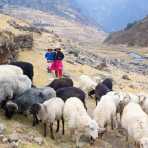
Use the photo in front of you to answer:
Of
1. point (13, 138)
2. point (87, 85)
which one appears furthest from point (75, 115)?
point (87, 85)

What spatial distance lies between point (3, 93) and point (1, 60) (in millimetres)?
8775

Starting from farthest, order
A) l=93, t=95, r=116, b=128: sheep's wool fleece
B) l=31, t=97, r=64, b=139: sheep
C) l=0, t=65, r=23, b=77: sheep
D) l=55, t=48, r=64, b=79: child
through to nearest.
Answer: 1. l=55, t=48, r=64, b=79: child
2. l=0, t=65, r=23, b=77: sheep
3. l=93, t=95, r=116, b=128: sheep's wool fleece
4. l=31, t=97, r=64, b=139: sheep

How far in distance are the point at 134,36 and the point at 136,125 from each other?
363 ft

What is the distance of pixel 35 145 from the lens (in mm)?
15367

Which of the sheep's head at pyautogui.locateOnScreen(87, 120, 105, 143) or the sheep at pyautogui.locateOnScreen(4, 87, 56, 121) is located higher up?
the sheep at pyautogui.locateOnScreen(4, 87, 56, 121)

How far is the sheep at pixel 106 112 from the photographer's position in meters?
17.1

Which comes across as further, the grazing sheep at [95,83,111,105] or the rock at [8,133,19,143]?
the grazing sheep at [95,83,111,105]

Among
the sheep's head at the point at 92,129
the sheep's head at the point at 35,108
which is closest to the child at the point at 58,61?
the sheep's head at the point at 35,108

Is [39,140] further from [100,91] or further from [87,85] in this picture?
[87,85]

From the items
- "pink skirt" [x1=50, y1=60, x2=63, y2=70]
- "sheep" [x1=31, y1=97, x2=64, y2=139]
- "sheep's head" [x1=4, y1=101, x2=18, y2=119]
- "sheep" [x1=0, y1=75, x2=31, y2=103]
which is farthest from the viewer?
"pink skirt" [x1=50, y1=60, x2=63, y2=70]

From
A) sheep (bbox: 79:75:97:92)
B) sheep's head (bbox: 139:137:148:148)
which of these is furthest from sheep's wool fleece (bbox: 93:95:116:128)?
sheep (bbox: 79:75:97:92)

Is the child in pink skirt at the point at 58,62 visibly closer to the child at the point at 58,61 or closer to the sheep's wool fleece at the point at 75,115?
the child at the point at 58,61

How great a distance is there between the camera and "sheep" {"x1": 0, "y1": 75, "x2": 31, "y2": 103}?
17594 mm

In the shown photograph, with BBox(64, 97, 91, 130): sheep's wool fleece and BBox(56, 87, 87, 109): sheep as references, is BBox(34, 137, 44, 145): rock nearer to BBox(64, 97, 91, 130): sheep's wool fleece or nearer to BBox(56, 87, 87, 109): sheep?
BBox(64, 97, 91, 130): sheep's wool fleece
